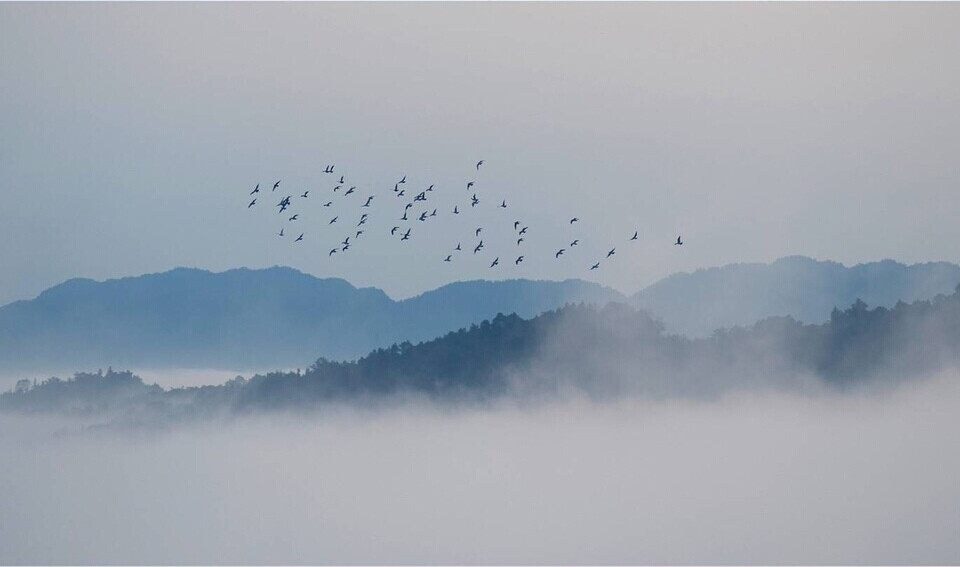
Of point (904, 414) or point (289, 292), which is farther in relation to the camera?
point (289, 292)

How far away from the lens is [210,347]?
14656mm

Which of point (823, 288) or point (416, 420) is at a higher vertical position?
point (823, 288)

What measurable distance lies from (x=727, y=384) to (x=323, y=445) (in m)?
4.73

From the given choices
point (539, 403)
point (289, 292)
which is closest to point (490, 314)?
point (539, 403)

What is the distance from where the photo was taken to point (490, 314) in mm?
14023

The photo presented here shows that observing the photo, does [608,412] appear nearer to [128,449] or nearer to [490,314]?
[490,314]

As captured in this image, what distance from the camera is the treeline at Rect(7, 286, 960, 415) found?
13.9 m

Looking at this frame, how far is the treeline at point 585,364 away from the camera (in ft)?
45.5

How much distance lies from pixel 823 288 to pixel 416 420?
4975 mm

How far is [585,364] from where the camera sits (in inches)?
557

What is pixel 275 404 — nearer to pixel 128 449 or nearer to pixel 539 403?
pixel 128 449

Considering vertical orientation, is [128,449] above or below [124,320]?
below

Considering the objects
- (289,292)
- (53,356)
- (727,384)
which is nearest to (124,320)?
(53,356)

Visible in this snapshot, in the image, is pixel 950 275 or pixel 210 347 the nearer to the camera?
pixel 950 275
